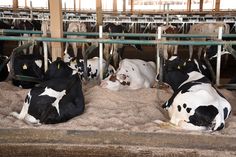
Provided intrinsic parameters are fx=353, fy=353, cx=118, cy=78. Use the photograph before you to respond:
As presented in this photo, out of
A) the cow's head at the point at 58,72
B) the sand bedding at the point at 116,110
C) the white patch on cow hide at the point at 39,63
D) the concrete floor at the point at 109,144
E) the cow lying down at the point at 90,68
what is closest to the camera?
the concrete floor at the point at 109,144

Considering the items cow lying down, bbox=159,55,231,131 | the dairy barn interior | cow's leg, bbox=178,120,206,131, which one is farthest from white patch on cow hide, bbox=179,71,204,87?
cow's leg, bbox=178,120,206,131

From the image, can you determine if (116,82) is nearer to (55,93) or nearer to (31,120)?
(55,93)

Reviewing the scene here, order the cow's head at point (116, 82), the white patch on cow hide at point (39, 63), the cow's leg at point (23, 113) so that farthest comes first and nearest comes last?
the white patch on cow hide at point (39, 63) < the cow's head at point (116, 82) < the cow's leg at point (23, 113)

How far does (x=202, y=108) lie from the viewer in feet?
11.5

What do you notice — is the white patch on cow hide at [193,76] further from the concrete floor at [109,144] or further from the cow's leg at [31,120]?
the cow's leg at [31,120]

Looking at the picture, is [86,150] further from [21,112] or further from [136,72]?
[136,72]

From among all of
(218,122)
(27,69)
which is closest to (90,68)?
(27,69)

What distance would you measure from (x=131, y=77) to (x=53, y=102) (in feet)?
5.89

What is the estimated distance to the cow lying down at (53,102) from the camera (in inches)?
149

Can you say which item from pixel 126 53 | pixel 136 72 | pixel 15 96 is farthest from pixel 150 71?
pixel 126 53

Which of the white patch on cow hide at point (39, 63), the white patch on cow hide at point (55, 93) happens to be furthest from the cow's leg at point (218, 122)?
the white patch on cow hide at point (39, 63)

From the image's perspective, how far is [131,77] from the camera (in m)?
5.36

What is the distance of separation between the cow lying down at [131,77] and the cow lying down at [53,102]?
90 cm

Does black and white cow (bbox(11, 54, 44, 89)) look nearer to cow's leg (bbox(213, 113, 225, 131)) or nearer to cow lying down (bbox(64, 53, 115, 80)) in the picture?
cow lying down (bbox(64, 53, 115, 80))
